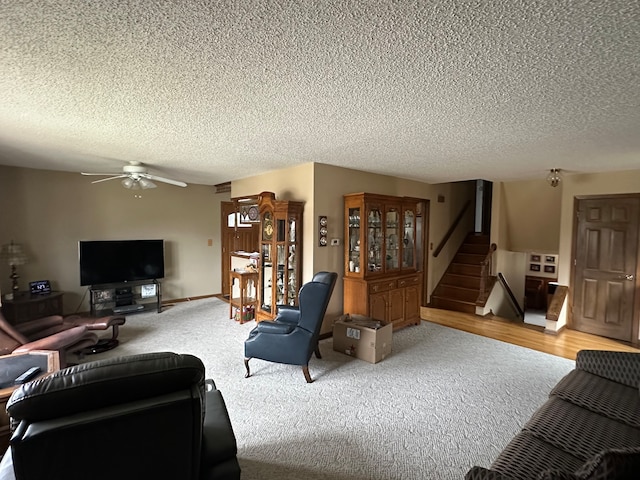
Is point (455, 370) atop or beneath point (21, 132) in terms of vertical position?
beneath

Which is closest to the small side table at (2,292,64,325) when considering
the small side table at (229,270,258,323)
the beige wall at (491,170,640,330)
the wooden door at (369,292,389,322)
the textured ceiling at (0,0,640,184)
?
the textured ceiling at (0,0,640,184)

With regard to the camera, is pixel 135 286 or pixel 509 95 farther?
pixel 135 286

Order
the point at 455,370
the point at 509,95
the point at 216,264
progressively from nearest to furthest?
the point at 509,95
the point at 455,370
the point at 216,264

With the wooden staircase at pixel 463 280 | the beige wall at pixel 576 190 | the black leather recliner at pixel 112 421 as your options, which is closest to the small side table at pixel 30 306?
the black leather recliner at pixel 112 421

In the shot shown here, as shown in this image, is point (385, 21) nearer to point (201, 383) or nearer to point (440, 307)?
point (201, 383)

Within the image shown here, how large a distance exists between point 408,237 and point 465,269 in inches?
92.7

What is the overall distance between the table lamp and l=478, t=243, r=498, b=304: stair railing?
7.28 metres

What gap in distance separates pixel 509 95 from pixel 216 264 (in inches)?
234

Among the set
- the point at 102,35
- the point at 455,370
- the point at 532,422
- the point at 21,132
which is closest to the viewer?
the point at 102,35

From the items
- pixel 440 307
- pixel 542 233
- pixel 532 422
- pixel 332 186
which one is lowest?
pixel 440 307

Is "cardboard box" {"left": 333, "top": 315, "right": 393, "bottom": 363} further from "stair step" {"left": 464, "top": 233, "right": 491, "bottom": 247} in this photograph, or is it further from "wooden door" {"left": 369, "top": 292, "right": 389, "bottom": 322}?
"stair step" {"left": 464, "top": 233, "right": 491, "bottom": 247}

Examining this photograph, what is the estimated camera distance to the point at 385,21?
1266 mm

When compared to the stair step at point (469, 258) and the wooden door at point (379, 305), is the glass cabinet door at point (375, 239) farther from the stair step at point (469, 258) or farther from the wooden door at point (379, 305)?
the stair step at point (469, 258)

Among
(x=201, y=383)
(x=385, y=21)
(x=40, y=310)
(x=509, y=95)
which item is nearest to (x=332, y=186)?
(x=509, y=95)
